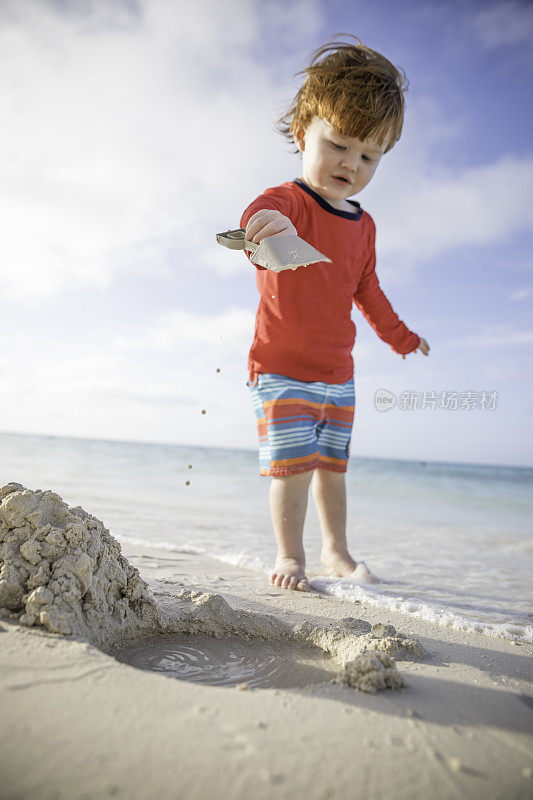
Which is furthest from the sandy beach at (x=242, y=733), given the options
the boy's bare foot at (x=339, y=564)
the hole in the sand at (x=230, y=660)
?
the boy's bare foot at (x=339, y=564)

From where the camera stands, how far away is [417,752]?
77 centimetres

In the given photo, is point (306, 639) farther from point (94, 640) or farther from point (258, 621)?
point (94, 640)

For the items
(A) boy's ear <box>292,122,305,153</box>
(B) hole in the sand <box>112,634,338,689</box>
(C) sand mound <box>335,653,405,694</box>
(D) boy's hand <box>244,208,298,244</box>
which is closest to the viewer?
(C) sand mound <box>335,653,405,694</box>

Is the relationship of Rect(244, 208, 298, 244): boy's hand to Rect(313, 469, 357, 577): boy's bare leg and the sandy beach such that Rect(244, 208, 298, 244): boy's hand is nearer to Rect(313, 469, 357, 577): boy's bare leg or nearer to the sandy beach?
the sandy beach

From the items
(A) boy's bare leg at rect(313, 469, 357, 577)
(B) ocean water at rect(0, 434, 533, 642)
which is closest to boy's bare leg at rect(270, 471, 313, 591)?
(B) ocean water at rect(0, 434, 533, 642)

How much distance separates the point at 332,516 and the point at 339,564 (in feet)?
0.73

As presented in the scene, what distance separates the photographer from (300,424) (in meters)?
2.26

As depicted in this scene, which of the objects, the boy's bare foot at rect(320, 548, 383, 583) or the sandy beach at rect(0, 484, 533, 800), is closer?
the sandy beach at rect(0, 484, 533, 800)

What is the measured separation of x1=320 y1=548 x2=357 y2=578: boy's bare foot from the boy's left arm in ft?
3.95

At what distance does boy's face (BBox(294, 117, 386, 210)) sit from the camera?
2219 mm

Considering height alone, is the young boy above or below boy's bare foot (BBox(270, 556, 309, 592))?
above

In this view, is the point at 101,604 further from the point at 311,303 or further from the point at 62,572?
the point at 311,303

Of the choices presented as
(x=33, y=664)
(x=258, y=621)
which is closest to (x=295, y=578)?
(x=258, y=621)

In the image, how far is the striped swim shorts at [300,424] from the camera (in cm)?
222
